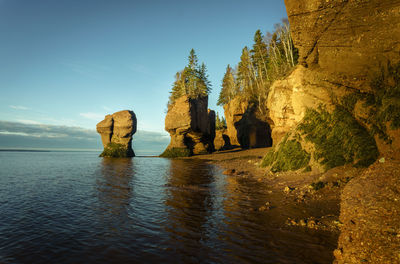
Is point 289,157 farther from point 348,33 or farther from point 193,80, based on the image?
point 193,80

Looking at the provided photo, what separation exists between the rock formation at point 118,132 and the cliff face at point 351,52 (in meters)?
42.7

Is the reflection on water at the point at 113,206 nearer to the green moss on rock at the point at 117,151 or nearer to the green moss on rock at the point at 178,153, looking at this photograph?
the green moss on rock at the point at 178,153

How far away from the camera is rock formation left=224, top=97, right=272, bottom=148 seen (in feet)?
149

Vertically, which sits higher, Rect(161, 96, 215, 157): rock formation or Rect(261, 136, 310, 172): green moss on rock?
Rect(161, 96, 215, 157): rock formation

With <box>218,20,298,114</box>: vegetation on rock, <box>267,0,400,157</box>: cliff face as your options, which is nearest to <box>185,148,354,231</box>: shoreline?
<box>267,0,400,157</box>: cliff face

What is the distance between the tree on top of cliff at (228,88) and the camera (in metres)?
55.6

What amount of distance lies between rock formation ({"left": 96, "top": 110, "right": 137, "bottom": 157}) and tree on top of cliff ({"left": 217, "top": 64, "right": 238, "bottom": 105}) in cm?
2684

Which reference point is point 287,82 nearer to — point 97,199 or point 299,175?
point 299,175

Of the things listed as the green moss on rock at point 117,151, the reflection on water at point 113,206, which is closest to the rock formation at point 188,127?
the green moss on rock at point 117,151

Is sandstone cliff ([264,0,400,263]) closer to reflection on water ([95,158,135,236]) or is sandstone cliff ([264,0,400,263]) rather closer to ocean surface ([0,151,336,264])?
ocean surface ([0,151,336,264])

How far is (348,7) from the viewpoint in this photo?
10234 mm

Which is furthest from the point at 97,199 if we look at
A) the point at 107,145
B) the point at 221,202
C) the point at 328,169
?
the point at 107,145

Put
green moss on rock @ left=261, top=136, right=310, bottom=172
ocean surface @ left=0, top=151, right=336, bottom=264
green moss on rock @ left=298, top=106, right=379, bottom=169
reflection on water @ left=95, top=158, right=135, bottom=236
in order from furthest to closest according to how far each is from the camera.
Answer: green moss on rock @ left=261, top=136, right=310, bottom=172 < green moss on rock @ left=298, top=106, right=379, bottom=169 < reflection on water @ left=95, top=158, right=135, bottom=236 < ocean surface @ left=0, top=151, right=336, bottom=264

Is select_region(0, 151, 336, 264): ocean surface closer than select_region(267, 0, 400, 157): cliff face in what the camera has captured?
Yes
